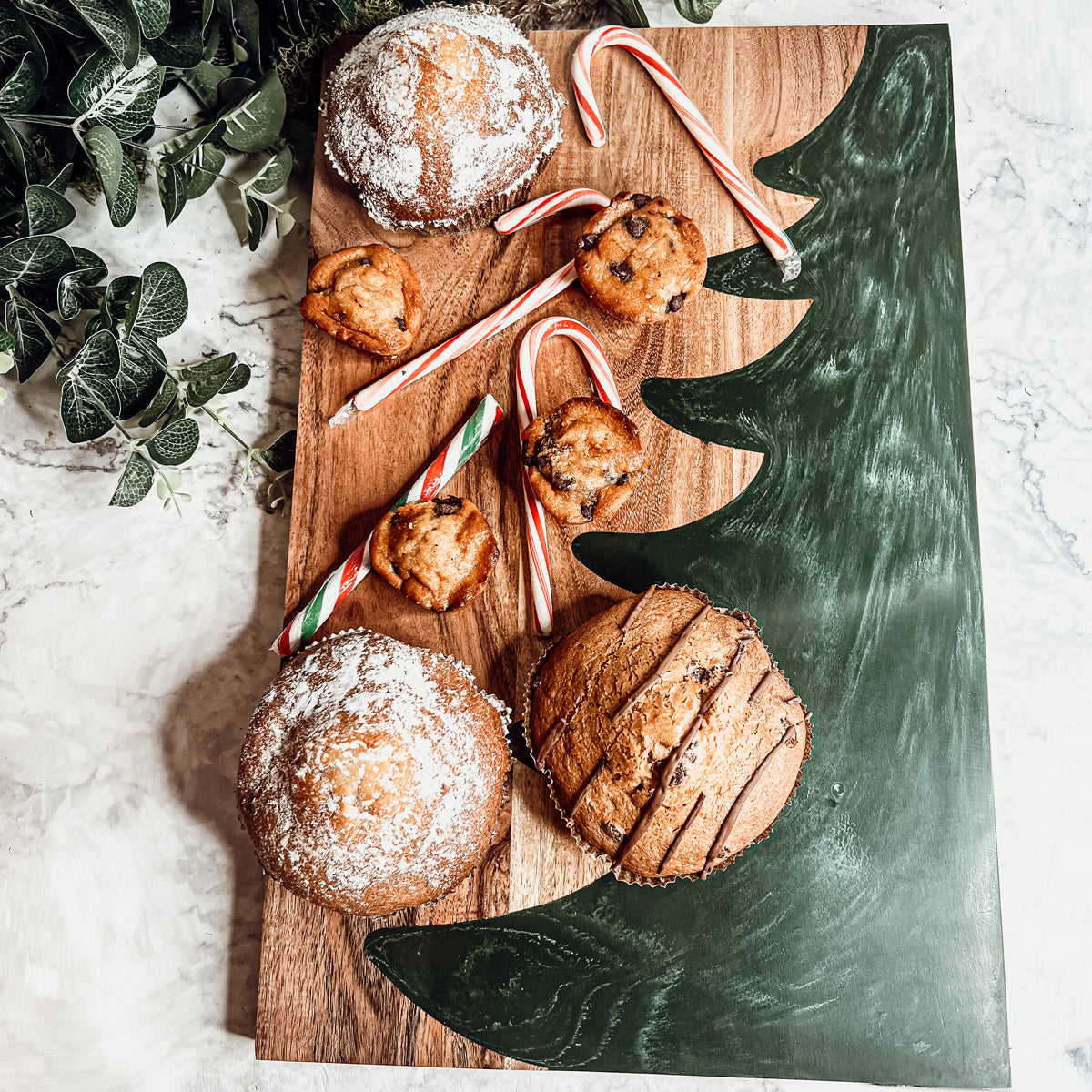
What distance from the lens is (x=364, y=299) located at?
2.42 m

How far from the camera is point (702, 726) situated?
1.99 m

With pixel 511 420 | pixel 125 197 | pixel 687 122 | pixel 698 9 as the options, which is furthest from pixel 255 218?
pixel 698 9

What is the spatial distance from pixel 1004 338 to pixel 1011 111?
0.78 meters

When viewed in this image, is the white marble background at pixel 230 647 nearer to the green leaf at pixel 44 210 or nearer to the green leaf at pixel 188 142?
the green leaf at pixel 188 142

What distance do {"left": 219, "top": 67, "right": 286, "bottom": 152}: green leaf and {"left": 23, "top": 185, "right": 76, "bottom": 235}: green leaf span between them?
1.60 feet

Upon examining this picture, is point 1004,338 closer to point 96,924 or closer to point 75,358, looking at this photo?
point 75,358

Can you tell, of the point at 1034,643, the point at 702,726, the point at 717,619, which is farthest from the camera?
the point at 1034,643

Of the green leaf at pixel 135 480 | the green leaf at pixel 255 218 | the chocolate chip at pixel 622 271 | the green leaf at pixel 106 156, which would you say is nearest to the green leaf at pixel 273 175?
the green leaf at pixel 255 218

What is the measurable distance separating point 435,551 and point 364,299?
2.45 feet

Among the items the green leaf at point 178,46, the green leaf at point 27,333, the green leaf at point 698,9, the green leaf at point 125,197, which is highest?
the green leaf at point 698,9

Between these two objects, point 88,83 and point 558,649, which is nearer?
point 88,83

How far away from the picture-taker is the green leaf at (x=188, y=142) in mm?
2406

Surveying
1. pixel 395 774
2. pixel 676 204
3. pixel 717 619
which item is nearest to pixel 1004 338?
pixel 676 204

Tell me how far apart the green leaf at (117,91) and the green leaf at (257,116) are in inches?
8.6
